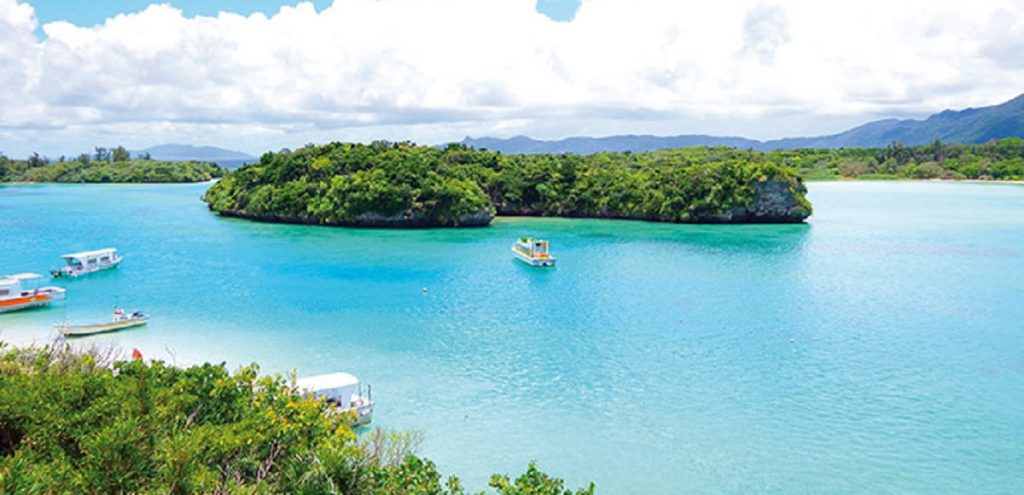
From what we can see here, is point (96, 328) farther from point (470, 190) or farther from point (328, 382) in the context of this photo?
point (470, 190)

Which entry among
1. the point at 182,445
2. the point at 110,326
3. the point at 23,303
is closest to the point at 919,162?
the point at 110,326

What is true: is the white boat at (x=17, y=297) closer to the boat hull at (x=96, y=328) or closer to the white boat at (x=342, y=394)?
the boat hull at (x=96, y=328)

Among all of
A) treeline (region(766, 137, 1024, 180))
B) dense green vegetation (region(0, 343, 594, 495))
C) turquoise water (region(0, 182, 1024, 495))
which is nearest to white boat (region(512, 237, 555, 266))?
turquoise water (region(0, 182, 1024, 495))

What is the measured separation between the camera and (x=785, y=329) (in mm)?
26781

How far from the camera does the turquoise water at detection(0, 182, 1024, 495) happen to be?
52.6 feet

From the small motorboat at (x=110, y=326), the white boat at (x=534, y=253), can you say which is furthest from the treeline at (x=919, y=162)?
the small motorboat at (x=110, y=326)

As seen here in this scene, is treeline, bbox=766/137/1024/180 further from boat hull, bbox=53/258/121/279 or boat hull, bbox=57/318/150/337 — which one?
boat hull, bbox=57/318/150/337

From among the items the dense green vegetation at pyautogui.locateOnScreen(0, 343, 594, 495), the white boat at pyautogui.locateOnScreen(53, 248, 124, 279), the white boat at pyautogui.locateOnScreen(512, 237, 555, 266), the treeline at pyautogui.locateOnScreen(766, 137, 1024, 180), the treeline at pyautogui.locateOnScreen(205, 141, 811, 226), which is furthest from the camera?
the treeline at pyautogui.locateOnScreen(766, 137, 1024, 180)

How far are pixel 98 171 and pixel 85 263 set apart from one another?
127 m

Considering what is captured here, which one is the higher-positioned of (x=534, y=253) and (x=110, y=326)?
(x=534, y=253)

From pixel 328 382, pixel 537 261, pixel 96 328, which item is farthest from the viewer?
pixel 537 261

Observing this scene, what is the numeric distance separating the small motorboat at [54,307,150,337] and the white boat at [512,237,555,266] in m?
21.5

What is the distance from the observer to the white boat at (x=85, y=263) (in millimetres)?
36719

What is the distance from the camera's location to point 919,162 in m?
138
